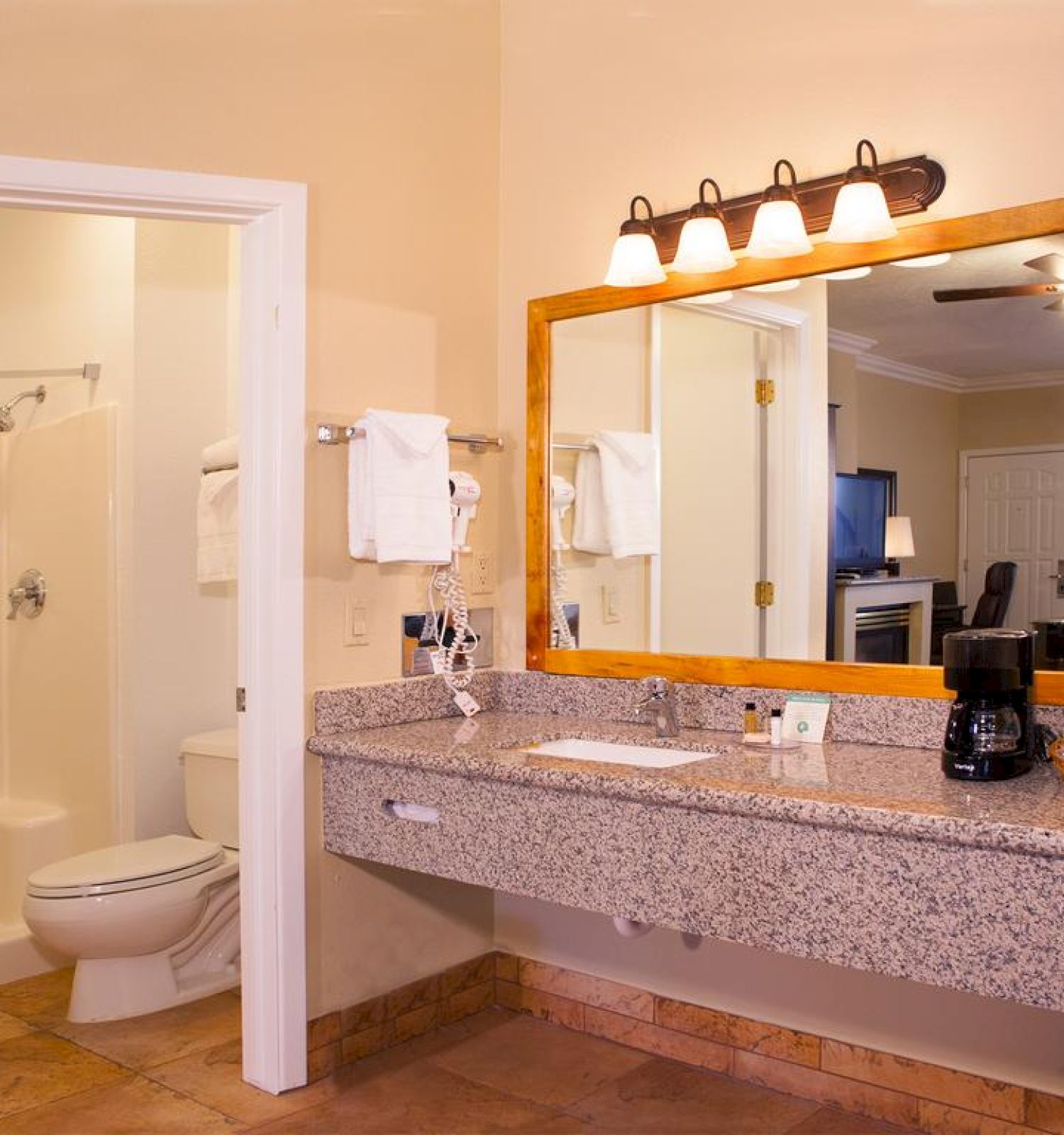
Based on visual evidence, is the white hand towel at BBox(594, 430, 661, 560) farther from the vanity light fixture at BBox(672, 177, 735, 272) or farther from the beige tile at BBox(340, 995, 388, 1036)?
the beige tile at BBox(340, 995, 388, 1036)

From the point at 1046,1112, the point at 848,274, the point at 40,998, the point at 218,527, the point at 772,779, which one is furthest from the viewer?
the point at 218,527

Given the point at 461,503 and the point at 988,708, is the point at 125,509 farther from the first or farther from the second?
the point at 988,708

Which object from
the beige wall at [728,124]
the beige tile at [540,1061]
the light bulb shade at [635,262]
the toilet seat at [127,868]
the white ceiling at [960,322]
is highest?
the beige wall at [728,124]

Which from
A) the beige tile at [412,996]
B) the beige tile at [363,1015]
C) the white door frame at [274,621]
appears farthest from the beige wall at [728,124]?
the white door frame at [274,621]

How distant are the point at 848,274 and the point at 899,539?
548 millimetres

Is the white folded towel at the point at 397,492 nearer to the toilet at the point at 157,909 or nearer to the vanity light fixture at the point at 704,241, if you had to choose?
the vanity light fixture at the point at 704,241

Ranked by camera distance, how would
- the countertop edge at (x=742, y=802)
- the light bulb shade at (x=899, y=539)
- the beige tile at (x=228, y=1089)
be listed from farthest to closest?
the beige tile at (x=228, y=1089) → the light bulb shade at (x=899, y=539) → the countertop edge at (x=742, y=802)

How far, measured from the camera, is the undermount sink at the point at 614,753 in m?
2.57

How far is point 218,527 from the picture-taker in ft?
11.4

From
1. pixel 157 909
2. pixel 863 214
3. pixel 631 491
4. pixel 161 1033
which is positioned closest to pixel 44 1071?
pixel 161 1033

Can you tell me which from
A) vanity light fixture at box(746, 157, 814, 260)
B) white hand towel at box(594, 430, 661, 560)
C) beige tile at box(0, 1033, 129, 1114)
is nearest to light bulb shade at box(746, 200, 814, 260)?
vanity light fixture at box(746, 157, 814, 260)

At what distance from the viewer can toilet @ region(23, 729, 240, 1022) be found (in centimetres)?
307

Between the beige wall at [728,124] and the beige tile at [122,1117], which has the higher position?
the beige wall at [728,124]

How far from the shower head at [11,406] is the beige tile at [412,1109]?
2.39m
